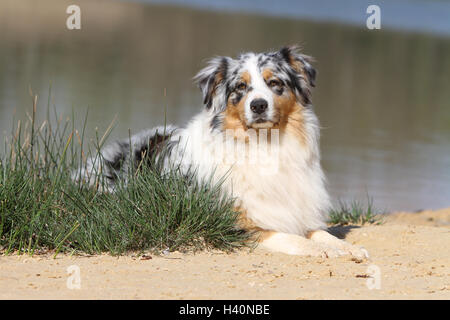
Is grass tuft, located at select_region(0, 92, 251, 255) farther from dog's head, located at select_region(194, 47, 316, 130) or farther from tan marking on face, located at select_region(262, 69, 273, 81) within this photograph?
tan marking on face, located at select_region(262, 69, 273, 81)

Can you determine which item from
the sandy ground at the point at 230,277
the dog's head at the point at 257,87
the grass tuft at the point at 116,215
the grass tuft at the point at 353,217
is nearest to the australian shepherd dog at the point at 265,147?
the dog's head at the point at 257,87

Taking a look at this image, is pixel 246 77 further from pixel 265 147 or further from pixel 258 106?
pixel 265 147

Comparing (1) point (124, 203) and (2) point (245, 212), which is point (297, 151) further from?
(1) point (124, 203)

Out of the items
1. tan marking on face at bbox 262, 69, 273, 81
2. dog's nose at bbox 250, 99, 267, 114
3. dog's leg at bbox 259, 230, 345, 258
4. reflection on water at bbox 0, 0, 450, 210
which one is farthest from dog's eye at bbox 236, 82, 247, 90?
reflection on water at bbox 0, 0, 450, 210

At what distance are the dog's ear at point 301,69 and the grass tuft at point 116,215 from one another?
47.0 inches

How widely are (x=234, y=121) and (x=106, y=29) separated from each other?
71.8 feet

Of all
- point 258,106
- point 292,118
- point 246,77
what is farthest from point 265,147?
point 246,77

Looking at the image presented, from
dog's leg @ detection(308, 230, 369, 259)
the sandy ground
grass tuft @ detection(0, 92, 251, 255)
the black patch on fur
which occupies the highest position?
the black patch on fur

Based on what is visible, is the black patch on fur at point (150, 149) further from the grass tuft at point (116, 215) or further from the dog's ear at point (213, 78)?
the dog's ear at point (213, 78)

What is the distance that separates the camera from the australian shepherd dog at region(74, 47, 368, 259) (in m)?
6.09

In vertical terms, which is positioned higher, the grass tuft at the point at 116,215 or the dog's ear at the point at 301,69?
the dog's ear at the point at 301,69

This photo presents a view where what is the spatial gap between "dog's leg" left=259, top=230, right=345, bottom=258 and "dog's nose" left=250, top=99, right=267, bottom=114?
99 centimetres

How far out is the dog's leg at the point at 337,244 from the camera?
5.87 meters
